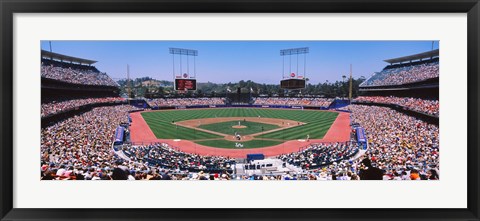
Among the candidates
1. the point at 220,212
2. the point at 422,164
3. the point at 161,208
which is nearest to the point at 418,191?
the point at 422,164

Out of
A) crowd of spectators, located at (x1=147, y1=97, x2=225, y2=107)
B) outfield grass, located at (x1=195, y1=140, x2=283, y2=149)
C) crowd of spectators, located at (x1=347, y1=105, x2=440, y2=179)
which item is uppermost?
crowd of spectators, located at (x1=147, y1=97, x2=225, y2=107)

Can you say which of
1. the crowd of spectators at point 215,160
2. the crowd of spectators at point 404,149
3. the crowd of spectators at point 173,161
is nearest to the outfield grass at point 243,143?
the crowd of spectators at point 215,160

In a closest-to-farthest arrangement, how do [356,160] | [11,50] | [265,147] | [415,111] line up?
[11,50], [356,160], [415,111], [265,147]

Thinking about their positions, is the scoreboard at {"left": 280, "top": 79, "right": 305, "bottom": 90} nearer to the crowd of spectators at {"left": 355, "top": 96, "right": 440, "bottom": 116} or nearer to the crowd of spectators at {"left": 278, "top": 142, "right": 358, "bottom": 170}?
the crowd of spectators at {"left": 355, "top": 96, "right": 440, "bottom": 116}

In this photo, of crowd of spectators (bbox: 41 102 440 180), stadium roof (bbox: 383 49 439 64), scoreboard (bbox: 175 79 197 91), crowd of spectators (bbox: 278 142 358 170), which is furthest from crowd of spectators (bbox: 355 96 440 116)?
scoreboard (bbox: 175 79 197 91)

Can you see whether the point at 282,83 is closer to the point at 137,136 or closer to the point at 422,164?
the point at 137,136

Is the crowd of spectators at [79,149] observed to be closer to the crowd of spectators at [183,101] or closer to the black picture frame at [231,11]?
the black picture frame at [231,11]
